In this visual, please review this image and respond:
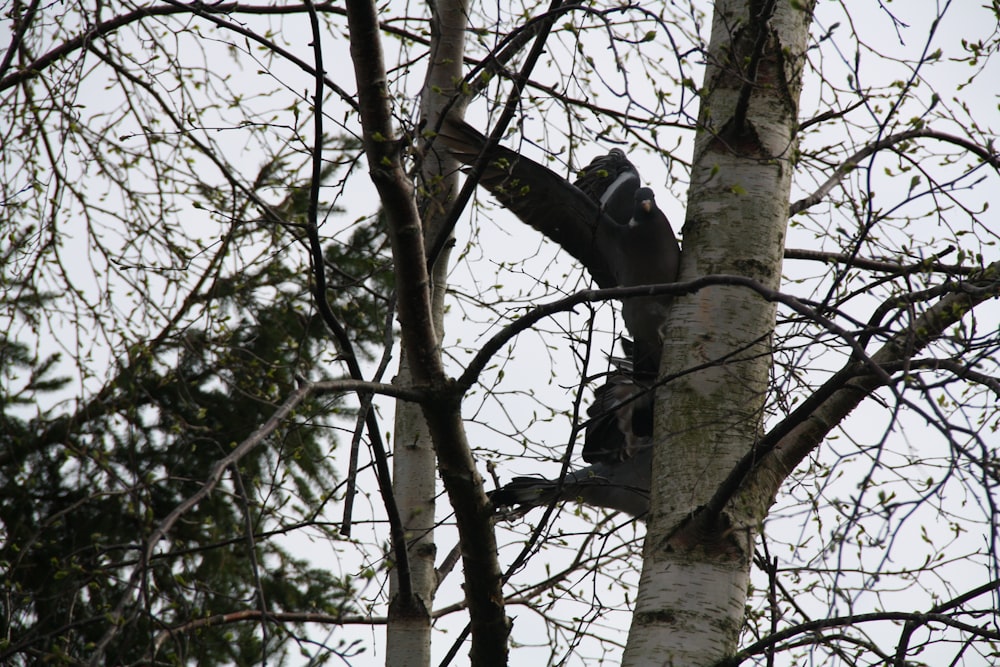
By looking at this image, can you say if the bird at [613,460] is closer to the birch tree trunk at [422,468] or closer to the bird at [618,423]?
the bird at [618,423]

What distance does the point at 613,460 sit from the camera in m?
4.22

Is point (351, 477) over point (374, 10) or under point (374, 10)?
under

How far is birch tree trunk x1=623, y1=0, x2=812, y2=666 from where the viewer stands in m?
2.48

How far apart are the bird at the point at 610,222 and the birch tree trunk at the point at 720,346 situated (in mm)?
608

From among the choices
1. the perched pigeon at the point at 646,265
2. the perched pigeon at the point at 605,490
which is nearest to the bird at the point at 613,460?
the perched pigeon at the point at 605,490

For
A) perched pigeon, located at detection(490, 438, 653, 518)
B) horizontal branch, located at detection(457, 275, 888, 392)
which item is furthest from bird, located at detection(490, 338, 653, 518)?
horizontal branch, located at detection(457, 275, 888, 392)

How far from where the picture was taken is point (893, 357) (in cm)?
257

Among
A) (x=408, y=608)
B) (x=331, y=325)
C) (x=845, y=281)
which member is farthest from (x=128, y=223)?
(x=845, y=281)

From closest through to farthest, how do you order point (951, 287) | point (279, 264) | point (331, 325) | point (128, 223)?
point (951, 287) → point (331, 325) → point (128, 223) → point (279, 264)

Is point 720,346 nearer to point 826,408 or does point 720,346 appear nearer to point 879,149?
point 826,408

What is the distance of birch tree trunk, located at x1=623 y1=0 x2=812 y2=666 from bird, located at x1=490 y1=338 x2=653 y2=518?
0.83 metres

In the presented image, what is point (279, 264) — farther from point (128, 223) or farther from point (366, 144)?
point (366, 144)

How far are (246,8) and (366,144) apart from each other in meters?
2.02

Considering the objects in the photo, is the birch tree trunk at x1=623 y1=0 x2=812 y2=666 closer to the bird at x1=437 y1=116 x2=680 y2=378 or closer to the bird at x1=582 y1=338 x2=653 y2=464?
the bird at x1=437 y1=116 x2=680 y2=378
